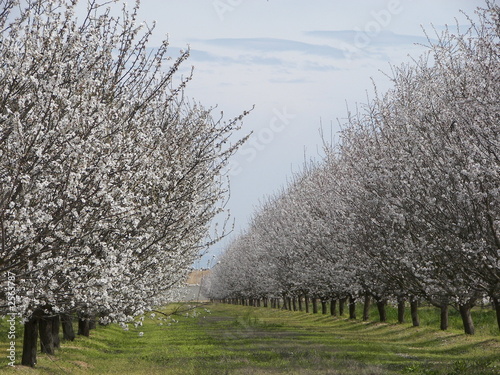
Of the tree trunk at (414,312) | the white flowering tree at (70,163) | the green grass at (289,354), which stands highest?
the white flowering tree at (70,163)

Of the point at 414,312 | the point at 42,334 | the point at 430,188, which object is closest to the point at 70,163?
the point at 430,188

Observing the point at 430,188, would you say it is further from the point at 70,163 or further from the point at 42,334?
the point at 42,334

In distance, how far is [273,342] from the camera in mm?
30750

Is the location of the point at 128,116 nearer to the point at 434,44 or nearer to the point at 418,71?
the point at 434,44

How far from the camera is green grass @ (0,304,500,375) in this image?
2016 centimetres

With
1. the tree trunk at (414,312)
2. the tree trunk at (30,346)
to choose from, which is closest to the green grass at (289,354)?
the tree trunk at (30,346)

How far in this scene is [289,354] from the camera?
25.0m

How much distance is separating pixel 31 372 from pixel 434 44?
16.0 meters

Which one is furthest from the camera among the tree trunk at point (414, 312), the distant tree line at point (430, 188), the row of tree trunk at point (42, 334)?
the tree trunk at point (414, 312)

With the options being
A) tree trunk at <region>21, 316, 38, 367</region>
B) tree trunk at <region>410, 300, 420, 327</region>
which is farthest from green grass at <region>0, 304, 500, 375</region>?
tree trunk at <region>410, 300, 420, 327</region>

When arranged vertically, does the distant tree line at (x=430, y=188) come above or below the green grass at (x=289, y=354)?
above

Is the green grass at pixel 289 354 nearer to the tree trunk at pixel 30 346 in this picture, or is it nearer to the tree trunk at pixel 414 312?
the tree trunk at pixel 30 346

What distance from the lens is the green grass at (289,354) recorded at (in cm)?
2016

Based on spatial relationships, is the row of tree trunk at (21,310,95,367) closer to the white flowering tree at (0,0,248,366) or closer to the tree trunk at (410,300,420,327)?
the white flowering tree at (0,0,248,366)
